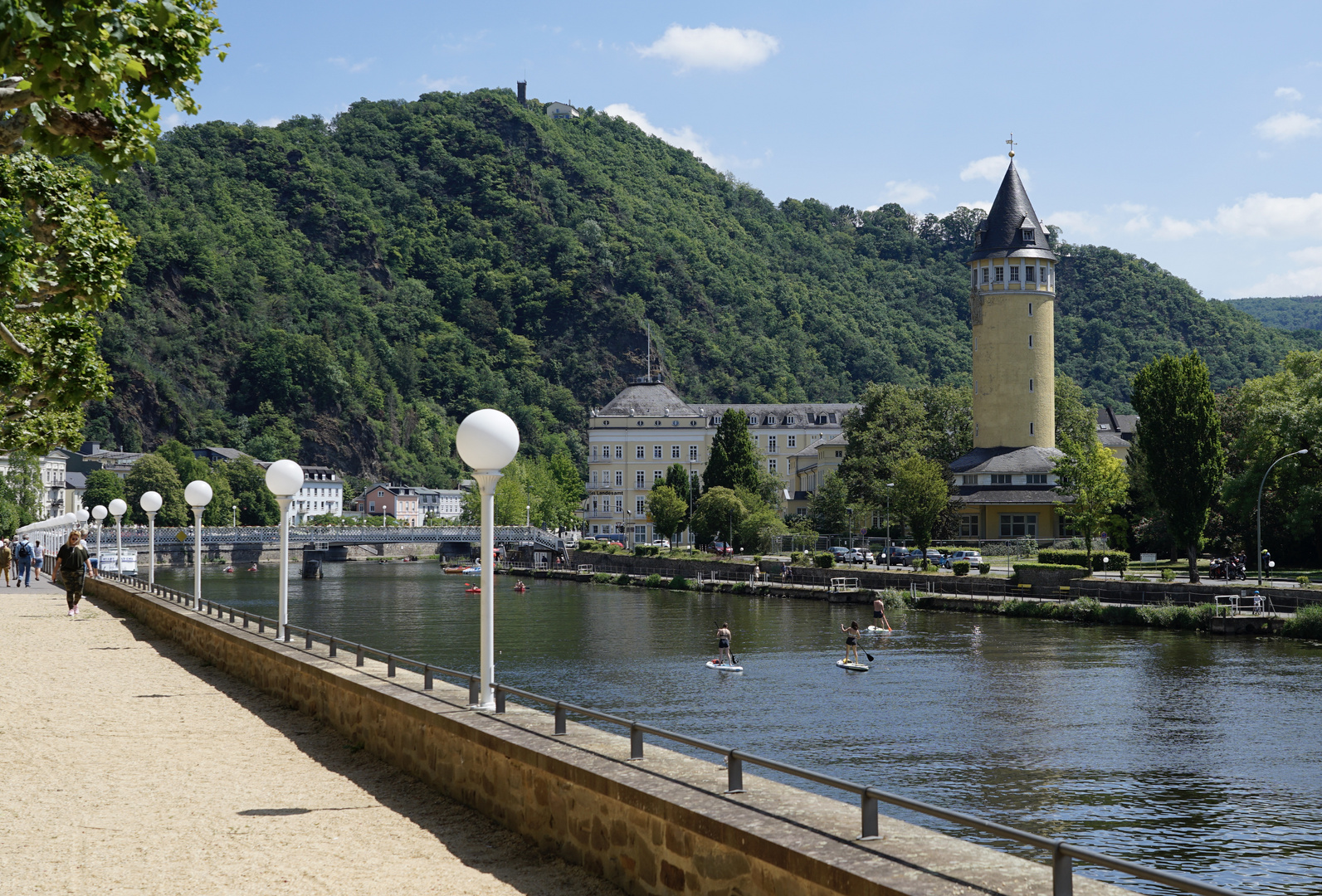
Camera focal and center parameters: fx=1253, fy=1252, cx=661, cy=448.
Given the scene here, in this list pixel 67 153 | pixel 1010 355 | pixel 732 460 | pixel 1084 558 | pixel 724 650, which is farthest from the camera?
pixel 732 460

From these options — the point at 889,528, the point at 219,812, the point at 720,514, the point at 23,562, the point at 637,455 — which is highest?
the point at 637,455

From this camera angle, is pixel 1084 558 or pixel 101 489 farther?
pixel 101 489

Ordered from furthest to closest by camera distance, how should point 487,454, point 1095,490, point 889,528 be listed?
point 889,528
point 1095,490
point 487,454

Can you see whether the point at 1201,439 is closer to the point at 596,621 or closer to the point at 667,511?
the point at 596,621

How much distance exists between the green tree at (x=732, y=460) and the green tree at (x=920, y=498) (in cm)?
1816

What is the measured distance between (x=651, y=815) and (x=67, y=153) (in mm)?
6005

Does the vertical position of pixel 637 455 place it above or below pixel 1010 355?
below

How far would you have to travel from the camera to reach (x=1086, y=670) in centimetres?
3675

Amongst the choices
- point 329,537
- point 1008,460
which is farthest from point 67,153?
point 329,537

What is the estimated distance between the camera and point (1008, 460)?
276 feet

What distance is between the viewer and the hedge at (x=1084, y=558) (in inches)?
2274

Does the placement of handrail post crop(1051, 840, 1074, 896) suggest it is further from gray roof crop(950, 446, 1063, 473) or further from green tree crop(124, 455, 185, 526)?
green tree crop(124, 455, 185, 526)

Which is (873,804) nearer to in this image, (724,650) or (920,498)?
(724,650)

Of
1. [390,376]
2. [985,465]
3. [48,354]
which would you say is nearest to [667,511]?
[985,465]
